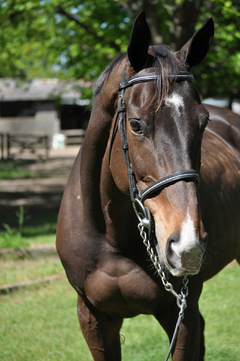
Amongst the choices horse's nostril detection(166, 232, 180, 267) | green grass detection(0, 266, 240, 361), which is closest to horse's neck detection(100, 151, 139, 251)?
horse's nostril detection(166, 232, 180, 267)

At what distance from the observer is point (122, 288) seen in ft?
6.81

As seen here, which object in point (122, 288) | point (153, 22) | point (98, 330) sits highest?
point (153, 22)

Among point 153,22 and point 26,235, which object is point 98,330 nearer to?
point 26,235

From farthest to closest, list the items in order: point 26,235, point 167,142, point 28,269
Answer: point 26,235 → point 28,269 → point 167,142

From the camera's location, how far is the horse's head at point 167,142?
57.7 inches

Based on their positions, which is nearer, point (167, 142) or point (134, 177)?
point (167, 142)

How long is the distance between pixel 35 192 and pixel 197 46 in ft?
33.8

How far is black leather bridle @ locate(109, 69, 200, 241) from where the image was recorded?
1.54 m

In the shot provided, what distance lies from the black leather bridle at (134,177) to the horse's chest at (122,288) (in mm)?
464

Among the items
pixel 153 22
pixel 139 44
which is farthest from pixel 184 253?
pixel 153 22

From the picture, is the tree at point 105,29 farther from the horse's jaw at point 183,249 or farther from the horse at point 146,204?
the horse's jaw at point 183,249

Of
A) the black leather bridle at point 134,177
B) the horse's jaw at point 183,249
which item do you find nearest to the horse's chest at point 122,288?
the black leather bridle at point 134,177

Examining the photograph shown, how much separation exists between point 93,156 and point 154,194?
2.02 feet

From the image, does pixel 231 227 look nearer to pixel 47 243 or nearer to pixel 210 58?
pixel 47 243
